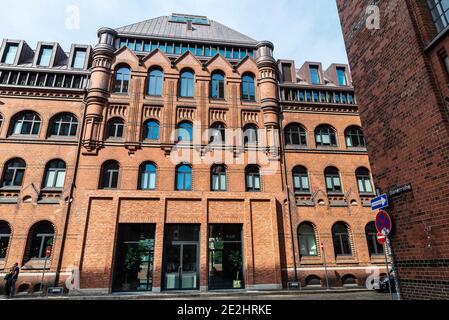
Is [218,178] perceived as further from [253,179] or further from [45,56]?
[45,56]

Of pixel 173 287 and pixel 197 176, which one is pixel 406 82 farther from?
pixel 173 287

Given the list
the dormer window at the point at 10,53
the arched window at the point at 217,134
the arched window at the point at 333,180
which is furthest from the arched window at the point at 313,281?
the dormer window at the point at 10,53

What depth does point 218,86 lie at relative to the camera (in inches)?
810

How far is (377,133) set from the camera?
23.9 ft

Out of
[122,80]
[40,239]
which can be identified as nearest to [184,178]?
[122,80]

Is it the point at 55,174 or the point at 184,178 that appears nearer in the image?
the point at 55,174

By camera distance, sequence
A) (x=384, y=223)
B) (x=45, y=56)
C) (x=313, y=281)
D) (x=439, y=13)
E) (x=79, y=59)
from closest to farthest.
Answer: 1. (x=439, y=13)
2. (x=384, y=223)
3. (x=313, y=281)
4. (x=45, y=56)
5. (x=79, y=59)

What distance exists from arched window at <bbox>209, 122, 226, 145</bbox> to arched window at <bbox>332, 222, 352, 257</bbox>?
959 cm

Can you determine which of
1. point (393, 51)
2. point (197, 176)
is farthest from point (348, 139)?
point (393, 51)

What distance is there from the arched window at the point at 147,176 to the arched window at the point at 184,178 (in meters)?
1.52

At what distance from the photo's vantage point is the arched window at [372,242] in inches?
701

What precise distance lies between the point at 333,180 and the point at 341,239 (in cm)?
405
